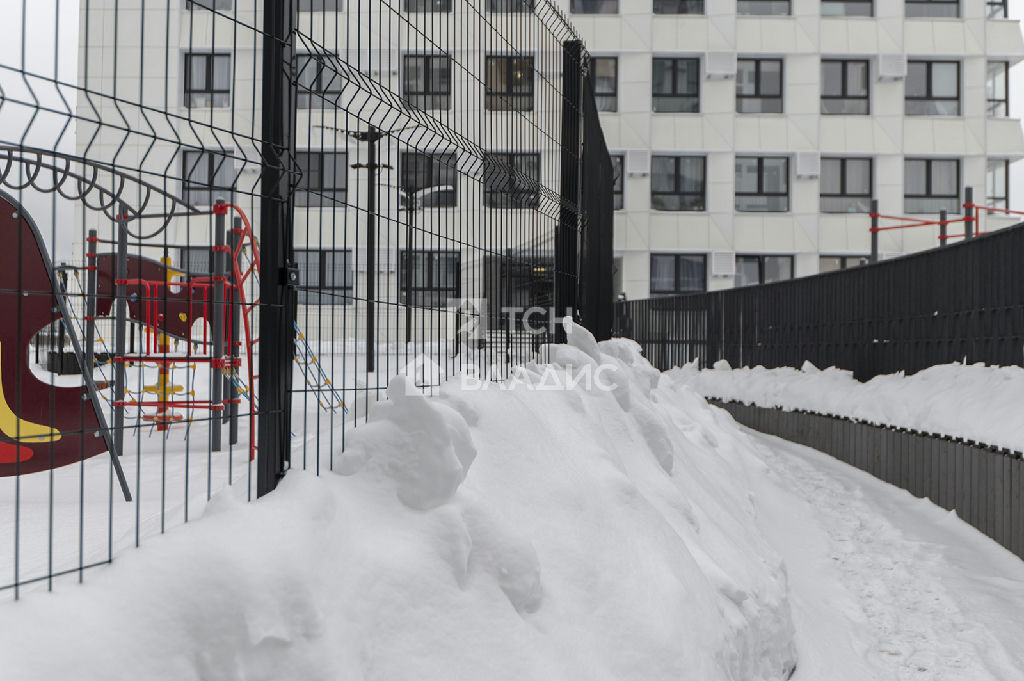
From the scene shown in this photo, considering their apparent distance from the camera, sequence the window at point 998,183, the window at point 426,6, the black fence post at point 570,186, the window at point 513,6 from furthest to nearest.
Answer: the window at point 998,183 → the black fence post at point 570,186 → the window at point 513,6 → the window at point 426,6

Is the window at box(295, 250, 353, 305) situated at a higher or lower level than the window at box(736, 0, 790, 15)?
lower

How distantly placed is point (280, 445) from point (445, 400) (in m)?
0.82

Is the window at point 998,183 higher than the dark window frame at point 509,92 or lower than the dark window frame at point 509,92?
higher

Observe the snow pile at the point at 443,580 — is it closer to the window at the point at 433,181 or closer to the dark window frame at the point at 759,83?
the window at the point at 433,181

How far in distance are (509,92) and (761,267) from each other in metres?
23.2

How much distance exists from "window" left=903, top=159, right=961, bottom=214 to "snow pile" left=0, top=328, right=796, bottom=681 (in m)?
26.0

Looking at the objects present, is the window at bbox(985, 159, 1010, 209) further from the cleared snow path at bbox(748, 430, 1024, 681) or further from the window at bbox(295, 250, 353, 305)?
the window at bbox(295, 250, 353, 305)

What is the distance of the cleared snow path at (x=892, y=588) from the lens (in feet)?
14.8

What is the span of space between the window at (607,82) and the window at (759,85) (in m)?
3.97

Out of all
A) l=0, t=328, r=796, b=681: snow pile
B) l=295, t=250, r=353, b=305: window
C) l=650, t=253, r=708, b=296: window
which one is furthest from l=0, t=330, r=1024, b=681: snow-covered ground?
l=650, t=253, r=708, b=296: window

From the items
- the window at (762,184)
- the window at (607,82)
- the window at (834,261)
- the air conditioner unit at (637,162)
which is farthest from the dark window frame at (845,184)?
the window at (607,82)

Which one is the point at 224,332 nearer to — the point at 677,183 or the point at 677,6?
the point at 677,183

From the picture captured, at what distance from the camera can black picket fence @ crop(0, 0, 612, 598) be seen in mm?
3025

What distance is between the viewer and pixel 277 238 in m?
3.28
